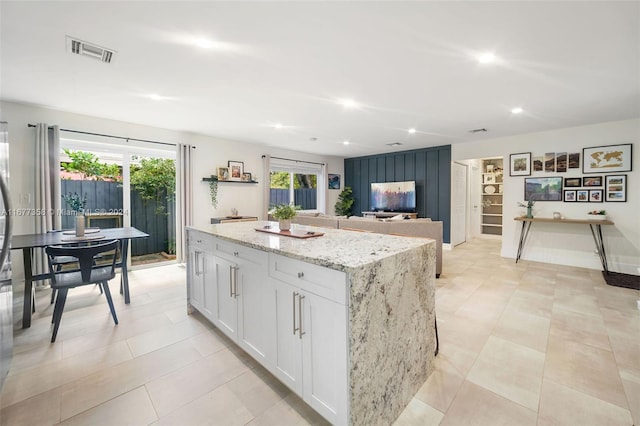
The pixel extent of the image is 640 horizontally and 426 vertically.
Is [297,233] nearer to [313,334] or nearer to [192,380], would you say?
[313,334]

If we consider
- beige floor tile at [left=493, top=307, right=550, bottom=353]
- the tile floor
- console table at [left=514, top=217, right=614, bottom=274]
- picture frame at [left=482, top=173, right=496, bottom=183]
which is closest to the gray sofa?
the tile floor

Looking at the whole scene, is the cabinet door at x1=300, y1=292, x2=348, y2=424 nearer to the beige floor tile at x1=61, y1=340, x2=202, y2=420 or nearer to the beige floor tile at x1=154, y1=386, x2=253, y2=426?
the beige floor tile at x1=154, y1=386, x2=253, y2=426

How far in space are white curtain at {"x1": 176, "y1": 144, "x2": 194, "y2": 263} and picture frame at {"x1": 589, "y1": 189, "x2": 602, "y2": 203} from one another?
6.95 m

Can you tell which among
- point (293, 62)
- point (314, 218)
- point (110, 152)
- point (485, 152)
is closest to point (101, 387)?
point (293, 62)

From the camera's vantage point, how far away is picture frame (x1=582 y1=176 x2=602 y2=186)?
14.6 ft

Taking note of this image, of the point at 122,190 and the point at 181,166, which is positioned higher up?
the point at 181,166

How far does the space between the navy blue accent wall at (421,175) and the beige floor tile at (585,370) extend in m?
4.20

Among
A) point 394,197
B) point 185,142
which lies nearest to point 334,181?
point 394,197

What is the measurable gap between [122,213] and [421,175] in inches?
245

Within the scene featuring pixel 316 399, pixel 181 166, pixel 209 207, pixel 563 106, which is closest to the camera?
pixel 316 399

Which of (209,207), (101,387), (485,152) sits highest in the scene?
(485,152)

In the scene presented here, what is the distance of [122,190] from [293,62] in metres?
3.78

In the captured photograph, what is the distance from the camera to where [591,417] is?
150 cm

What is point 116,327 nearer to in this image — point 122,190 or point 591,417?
point 122,190
